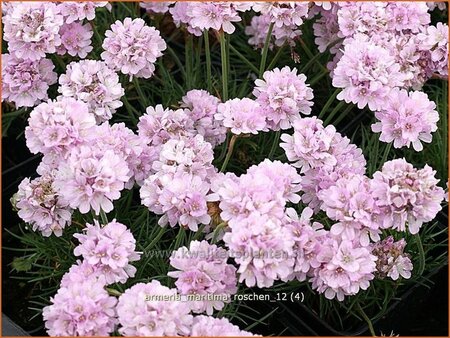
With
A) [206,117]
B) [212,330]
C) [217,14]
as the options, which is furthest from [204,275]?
[217,14]

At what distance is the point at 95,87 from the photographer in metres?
1.39

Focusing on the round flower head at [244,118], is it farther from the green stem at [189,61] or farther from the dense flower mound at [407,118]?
the green stem at [189,61]

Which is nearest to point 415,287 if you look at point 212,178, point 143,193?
point 212,178

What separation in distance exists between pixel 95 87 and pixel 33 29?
7.7 inches

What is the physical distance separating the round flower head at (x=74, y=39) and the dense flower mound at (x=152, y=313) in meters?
0.66

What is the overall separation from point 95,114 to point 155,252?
292 millimetres

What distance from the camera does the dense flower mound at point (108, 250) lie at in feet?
3.78

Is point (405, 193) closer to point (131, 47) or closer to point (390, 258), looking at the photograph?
point (390, 258)

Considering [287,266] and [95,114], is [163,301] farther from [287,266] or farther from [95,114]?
[95,114]

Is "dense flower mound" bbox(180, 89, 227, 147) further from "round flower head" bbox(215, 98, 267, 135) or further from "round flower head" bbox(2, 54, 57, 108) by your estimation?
"round flower head" bbox(2, 54, 57, 108)

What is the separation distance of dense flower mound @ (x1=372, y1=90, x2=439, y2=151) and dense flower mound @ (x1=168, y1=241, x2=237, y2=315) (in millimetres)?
409

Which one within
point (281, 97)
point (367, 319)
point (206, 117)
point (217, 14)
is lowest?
point (367, 319)

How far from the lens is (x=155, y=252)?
1.38 meters

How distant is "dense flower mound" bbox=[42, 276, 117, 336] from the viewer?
1.08 metres
